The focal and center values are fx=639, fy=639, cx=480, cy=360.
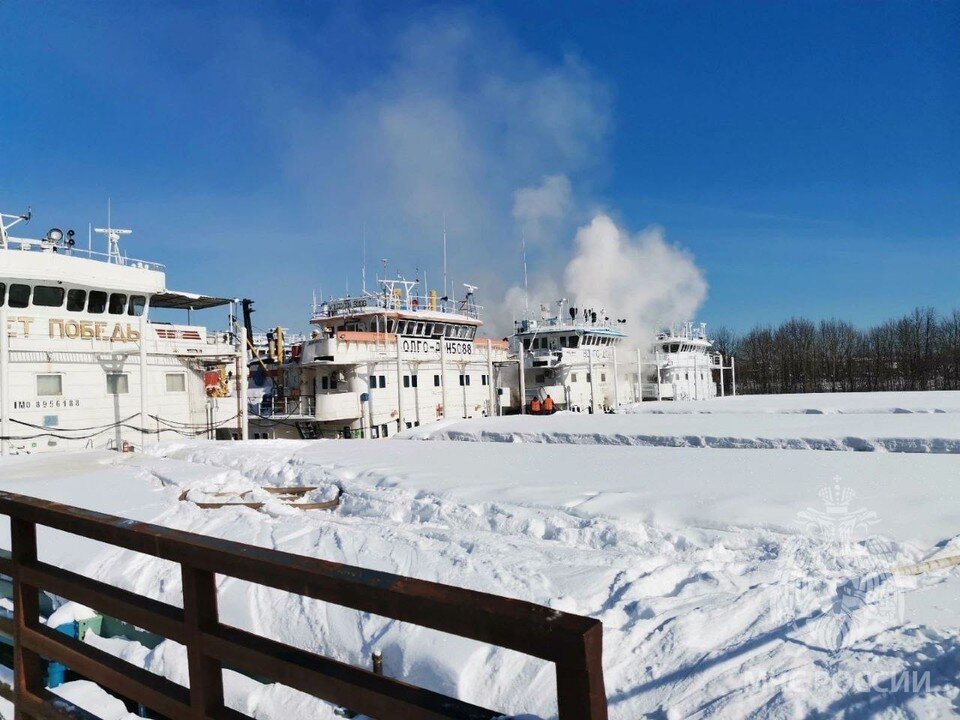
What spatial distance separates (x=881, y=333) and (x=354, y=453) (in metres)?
71.7

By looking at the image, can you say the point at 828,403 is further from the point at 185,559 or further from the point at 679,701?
the point at 185,559

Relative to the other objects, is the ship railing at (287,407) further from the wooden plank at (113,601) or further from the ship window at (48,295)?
the wooden plank at (113,601)

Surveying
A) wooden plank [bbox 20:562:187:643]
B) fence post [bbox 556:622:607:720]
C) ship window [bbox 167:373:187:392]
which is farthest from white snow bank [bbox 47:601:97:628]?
ship window [bbox 167:373:187:392]

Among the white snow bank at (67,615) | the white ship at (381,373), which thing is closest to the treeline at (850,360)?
the white ship at (381,373)

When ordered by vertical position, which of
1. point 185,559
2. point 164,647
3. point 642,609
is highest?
point 185,559

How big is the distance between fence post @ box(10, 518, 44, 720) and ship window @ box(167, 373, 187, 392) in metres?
19.5

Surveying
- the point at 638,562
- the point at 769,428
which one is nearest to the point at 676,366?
the point at 769,428

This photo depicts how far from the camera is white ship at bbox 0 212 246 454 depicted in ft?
55.3

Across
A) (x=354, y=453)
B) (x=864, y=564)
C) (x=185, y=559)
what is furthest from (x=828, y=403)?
(x=185, y=559)

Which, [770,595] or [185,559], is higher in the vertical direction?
[185,559]

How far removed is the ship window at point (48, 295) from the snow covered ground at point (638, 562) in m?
9.01

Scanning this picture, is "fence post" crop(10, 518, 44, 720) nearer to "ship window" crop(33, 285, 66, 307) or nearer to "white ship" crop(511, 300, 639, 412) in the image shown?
"ship window" crop(33, 285, 66, 307)

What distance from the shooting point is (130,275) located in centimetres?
1972

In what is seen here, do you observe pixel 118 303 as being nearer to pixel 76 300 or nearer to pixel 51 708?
pixel 76 300
